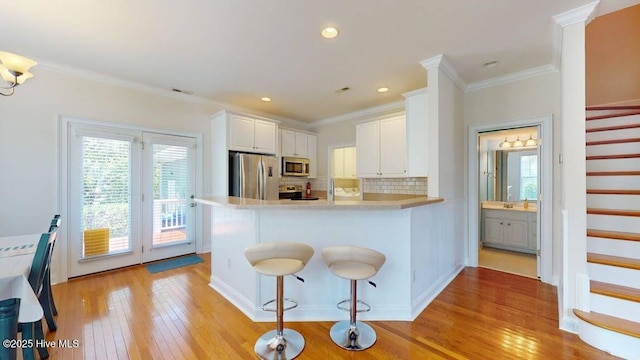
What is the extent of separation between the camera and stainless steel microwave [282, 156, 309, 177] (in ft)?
17.6

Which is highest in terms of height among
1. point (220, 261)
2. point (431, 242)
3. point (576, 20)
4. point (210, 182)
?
point (576, 20)

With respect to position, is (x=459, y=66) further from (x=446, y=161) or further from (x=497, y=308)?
(x=497, y=308)

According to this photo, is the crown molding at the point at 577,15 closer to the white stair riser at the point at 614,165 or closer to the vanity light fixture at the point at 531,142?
the white stair riser at the point at 614,165

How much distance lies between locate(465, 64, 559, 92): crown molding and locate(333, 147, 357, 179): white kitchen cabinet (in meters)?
2.73

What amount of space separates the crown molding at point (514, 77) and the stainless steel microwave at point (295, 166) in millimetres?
3314

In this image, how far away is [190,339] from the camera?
207 centimetres

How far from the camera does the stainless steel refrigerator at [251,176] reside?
432 centimetres

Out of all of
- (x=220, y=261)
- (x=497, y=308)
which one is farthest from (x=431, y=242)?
(x=220, y=261)

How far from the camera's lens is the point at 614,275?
83.6 inches

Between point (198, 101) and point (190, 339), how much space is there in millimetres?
3653

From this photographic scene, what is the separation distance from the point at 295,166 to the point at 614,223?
15.0 feet

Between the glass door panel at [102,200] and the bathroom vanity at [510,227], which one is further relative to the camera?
the bathroom vanity at [510,227]

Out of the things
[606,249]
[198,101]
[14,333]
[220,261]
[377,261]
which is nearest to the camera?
[14,333]

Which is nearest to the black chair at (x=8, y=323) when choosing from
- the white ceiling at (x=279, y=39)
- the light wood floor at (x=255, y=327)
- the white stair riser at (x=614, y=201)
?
the light wood floor at (x=255, y=327)
